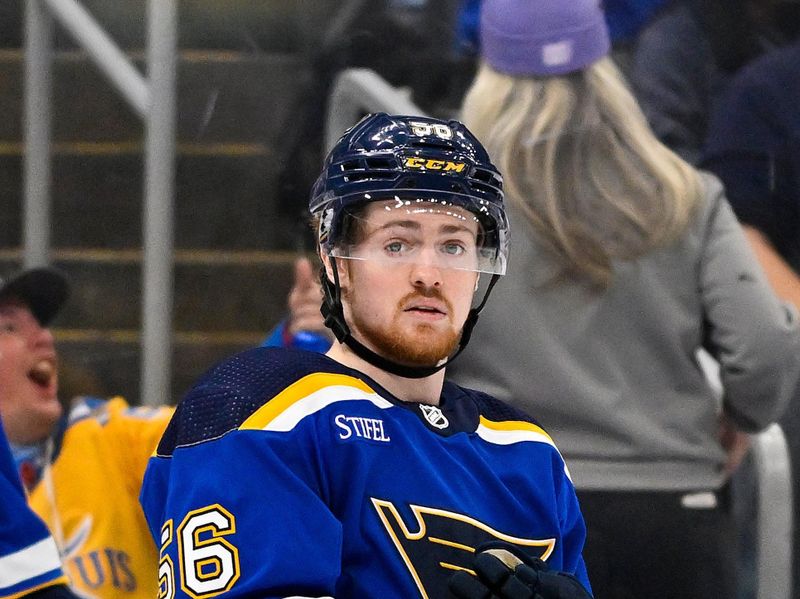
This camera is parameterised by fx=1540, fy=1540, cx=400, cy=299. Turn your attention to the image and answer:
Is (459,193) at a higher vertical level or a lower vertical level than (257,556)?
higher

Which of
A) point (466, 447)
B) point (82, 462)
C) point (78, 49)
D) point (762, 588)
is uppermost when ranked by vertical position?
point (466, 447)

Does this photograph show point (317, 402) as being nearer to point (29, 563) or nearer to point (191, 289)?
point (29, 563)

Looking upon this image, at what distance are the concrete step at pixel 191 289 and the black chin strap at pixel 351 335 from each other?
1983 mm

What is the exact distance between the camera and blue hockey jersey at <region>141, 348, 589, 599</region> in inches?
67.8

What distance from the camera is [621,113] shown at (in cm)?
296

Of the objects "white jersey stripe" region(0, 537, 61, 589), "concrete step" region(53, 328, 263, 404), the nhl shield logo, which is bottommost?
"concrete step" region(53, 328, 263, 404)

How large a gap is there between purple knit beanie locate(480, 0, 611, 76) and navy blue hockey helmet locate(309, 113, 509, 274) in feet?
3.06

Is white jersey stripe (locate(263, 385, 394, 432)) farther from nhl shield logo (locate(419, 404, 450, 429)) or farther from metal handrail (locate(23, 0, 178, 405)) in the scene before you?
metal handrail (locate(23, 0, 178, 405))

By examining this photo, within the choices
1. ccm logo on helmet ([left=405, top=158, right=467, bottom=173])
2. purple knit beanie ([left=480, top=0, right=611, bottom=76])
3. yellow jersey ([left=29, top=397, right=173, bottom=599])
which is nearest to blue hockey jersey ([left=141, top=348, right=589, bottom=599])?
ccm logo on helmet ([left=405, top=158, right=467, bottom=173])

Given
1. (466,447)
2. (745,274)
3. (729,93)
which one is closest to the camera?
(466,447)

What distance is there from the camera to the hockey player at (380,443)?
5.68ft

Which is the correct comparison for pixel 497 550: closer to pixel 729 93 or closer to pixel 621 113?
pixel 621 113

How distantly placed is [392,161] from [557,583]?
570mm

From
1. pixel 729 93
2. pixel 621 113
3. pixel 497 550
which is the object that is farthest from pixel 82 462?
pixel 729 93
